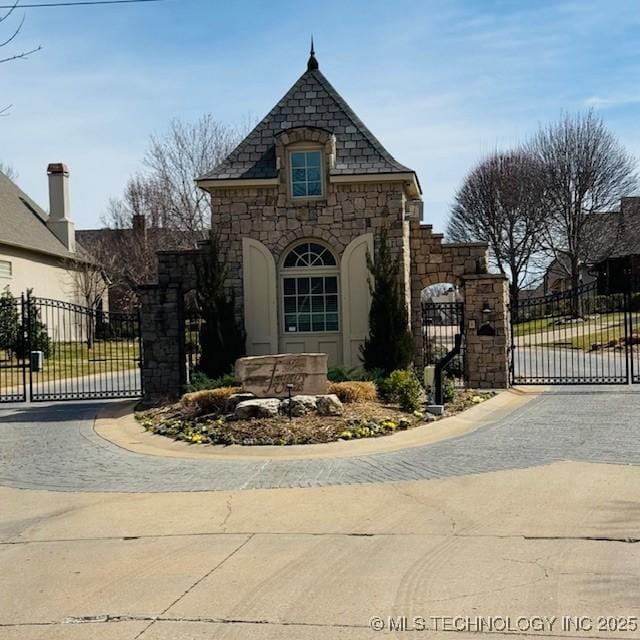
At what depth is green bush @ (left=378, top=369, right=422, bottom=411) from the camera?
13.8m

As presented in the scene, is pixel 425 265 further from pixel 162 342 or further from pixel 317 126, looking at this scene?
pixel 162 342

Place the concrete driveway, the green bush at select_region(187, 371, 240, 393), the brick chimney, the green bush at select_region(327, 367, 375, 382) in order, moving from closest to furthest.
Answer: the concrete driveway
the green bush at select_region(187, 371, 240, 393)
the green bush at select_region(327, 367, 375, 382)
the brick chimney

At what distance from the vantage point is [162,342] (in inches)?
664

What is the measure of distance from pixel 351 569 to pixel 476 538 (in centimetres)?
132

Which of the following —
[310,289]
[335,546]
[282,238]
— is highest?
[282,238]

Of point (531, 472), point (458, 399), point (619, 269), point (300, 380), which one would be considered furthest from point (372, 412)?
point (619, 269)

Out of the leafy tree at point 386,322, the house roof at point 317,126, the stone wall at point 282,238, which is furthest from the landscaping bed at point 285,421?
the house roof at point 317,126

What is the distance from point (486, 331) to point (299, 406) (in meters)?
5.88

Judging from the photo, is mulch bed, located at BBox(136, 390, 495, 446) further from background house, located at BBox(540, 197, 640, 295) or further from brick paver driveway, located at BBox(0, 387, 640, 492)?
background house, located at BBox(540, 197, 640, 295)

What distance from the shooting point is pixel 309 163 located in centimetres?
1709

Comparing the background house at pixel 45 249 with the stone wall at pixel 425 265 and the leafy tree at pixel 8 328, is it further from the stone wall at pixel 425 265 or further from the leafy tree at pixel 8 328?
the stone wall at pixel 425 265

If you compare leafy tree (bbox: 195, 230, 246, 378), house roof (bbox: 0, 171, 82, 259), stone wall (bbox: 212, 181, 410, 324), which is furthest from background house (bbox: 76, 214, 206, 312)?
leafy tree (bbox: 195, 230, 246, 378)

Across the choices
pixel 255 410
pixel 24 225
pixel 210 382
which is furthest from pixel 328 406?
pixel 24 225

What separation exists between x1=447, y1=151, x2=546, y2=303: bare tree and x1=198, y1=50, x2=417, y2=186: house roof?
90.3 feet
